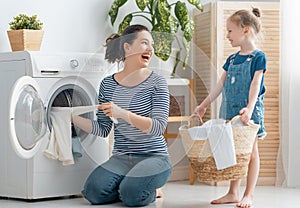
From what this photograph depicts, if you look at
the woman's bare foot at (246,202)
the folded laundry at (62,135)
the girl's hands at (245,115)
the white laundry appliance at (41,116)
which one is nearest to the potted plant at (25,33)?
the white laundry appliance at (41,116)

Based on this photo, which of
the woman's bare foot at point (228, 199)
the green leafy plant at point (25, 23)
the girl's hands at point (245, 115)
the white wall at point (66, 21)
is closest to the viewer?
the girl's hands at point (245, 115)

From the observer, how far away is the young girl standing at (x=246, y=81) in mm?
3312

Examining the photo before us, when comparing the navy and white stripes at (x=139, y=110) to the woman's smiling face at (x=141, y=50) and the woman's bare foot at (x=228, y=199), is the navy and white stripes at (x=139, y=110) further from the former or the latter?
the woman's bare foot at (x=228, y=199)

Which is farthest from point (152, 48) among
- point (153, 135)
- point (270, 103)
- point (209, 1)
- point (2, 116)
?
point (209, 1)

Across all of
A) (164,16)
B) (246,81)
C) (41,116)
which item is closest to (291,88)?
(246,81)

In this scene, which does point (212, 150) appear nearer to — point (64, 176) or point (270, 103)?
point (64, 176)

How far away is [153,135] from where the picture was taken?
122 inches

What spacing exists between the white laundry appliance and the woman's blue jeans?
0.18 meters

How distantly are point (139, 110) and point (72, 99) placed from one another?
527mm

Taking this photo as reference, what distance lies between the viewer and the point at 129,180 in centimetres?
335

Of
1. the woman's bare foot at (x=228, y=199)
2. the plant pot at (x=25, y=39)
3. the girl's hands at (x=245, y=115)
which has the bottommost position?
the woman's bare foot at (x=228, y=199)

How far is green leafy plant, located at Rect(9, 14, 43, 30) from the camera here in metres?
3.69

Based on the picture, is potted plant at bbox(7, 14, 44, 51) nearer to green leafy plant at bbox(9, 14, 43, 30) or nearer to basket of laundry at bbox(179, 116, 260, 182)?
green leafy plant at bbox(9, 14, 43, 30)

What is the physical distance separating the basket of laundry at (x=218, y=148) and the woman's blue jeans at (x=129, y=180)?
19 cm
